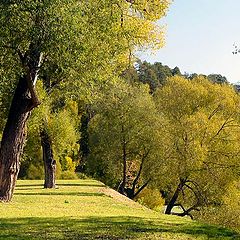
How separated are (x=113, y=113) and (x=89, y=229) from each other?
27.2 meters

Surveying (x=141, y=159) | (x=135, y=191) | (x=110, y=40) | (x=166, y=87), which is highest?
(x=166, y=87)

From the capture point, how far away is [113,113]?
38.8 meters

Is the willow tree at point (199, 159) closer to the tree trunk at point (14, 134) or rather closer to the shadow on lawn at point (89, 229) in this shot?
the tree trunk at point (14, 134)

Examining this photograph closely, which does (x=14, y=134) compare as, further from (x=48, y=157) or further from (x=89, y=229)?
(x=48, y=157)

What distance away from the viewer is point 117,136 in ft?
129

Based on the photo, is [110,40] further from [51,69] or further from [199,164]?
[199,164]

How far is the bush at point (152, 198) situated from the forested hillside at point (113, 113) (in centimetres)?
10

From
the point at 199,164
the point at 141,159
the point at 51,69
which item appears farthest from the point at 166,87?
the point at 51,69

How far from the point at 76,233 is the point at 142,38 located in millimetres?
11082

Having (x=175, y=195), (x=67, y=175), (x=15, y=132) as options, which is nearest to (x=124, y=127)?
(x=175, y=195)

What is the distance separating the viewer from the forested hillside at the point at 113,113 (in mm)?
14672

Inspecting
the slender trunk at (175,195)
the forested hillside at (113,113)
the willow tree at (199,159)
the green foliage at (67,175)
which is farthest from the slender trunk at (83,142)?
the slender trunk at (175,195)

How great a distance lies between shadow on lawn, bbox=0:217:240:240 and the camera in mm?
10648

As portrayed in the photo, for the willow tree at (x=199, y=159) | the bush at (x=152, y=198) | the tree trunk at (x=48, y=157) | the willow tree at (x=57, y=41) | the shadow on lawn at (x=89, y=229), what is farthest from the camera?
the bush at (x=152, y=198)
